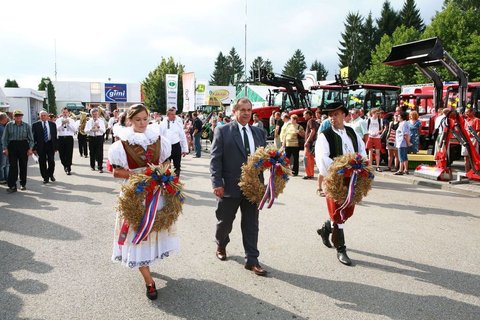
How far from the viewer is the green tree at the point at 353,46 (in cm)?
6719

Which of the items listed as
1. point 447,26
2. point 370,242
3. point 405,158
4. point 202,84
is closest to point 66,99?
point 202,84

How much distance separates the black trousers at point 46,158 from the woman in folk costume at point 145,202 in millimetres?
7648

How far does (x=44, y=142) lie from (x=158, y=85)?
48.0 m

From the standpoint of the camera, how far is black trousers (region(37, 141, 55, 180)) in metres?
10.6

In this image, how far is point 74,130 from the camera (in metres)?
12.7

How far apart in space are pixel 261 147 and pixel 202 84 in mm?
33840

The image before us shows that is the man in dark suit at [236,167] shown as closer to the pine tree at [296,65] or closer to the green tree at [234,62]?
the pine tree at [296,65]

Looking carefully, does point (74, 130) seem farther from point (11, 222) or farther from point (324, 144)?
point (324, 144)

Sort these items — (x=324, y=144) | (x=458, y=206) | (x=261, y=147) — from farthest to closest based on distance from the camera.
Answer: (x=458, y=206) → (x=324, y=144) → (x=261, y=147)

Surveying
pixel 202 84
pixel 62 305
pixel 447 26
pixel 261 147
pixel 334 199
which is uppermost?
pixel 447 26

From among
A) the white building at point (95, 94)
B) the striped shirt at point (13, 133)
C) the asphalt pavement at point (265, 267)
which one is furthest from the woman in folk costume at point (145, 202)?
the white building at point (95, 94)

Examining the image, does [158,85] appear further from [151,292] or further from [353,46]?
[151,292]

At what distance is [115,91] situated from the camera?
56781mm

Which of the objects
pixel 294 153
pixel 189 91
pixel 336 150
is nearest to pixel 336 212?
pixel 336 150
